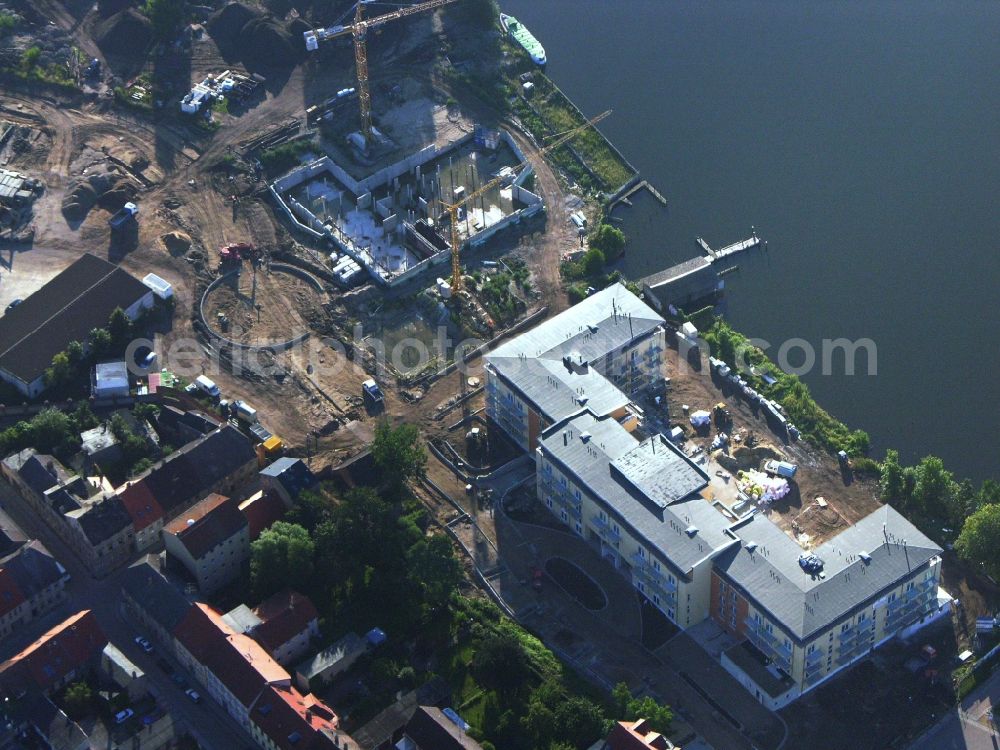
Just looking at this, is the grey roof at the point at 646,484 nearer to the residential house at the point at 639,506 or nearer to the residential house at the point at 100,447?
the residential house at the point at 639,506

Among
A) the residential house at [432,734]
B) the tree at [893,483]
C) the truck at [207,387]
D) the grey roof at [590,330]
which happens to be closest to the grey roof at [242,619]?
the residential house at [432,734]


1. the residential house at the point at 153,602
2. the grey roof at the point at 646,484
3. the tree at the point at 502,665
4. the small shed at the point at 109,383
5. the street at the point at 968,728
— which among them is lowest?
the residential house at the point at 153,602

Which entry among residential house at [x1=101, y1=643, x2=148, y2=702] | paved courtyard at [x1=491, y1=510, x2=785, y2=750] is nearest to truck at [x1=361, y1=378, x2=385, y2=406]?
paved courtyard at [x1=491, y1=510, x2=785, y2=750]

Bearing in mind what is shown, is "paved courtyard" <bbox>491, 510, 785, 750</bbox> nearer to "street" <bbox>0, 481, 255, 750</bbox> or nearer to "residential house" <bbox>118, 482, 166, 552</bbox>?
"street" <bbox>0, 481, 255, 750</bbox>

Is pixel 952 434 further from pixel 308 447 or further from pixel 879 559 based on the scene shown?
pixel 308 447

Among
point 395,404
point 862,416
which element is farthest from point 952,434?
point 395,404
